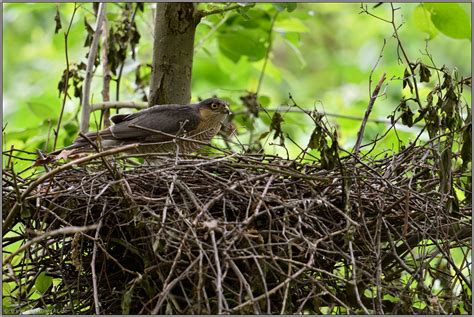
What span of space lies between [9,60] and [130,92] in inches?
231

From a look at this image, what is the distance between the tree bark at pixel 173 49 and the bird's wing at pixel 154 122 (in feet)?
0.38

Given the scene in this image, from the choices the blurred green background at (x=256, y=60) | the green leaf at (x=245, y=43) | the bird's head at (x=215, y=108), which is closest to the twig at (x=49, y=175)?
the blurred green background at (x=256, y=60)

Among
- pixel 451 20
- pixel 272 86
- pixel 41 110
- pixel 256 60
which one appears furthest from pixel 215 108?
pixel 272 86

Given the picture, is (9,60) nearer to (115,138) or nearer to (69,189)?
(115,138)

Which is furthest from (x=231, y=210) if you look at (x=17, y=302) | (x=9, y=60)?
(x=9, y=60)

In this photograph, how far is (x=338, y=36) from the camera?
1417cm

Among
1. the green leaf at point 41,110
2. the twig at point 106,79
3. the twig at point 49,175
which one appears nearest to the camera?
the twig at point 49,175

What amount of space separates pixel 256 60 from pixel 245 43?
5.7 inches

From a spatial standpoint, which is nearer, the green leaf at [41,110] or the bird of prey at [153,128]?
the bird of prey at [153,128]

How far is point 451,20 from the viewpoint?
450cm

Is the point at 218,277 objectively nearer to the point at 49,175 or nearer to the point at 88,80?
the point at 49,175

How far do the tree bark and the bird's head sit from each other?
422 mm

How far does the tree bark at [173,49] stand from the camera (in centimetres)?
447

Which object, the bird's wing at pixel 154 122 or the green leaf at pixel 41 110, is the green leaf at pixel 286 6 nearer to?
the bird's wing at pixel 154 122
